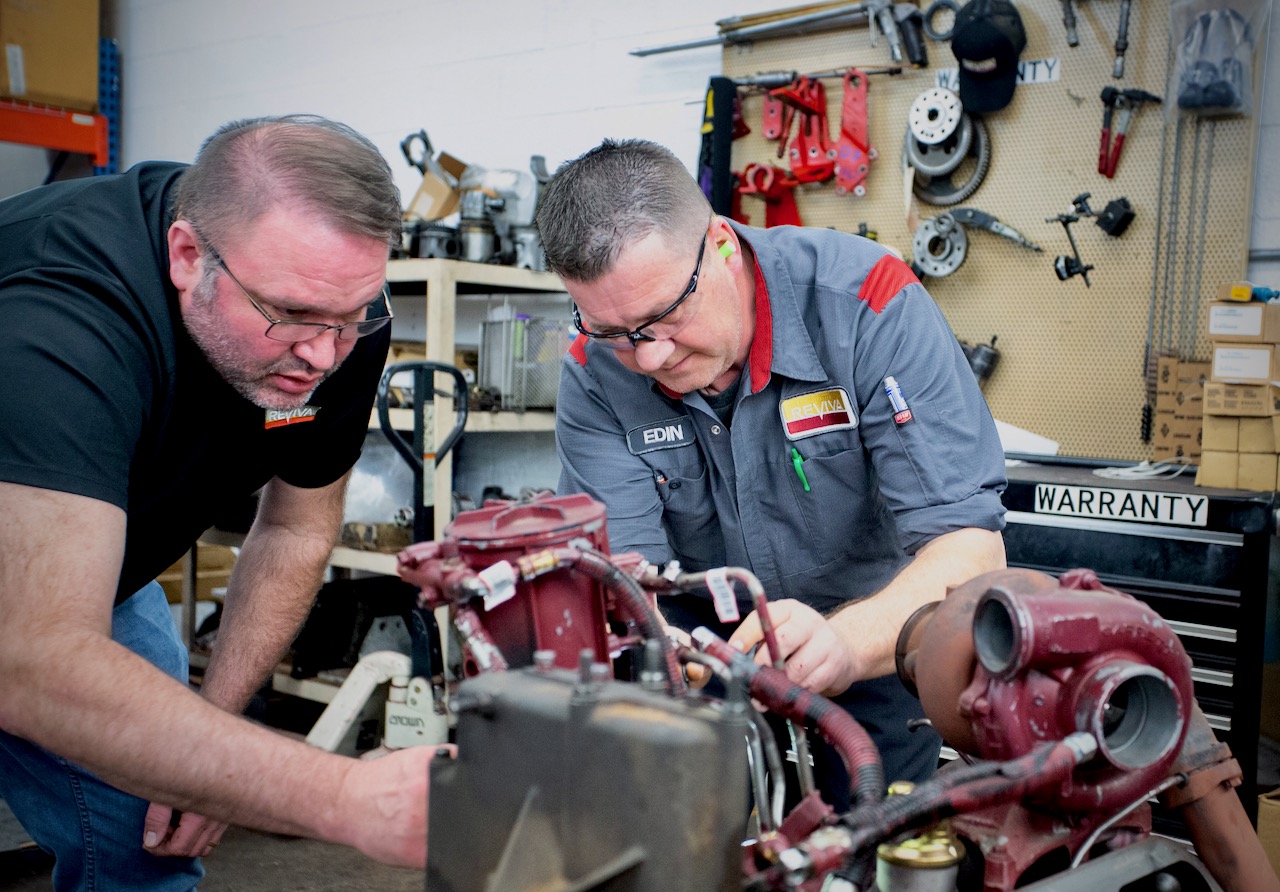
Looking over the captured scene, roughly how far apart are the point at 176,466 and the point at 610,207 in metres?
0.64

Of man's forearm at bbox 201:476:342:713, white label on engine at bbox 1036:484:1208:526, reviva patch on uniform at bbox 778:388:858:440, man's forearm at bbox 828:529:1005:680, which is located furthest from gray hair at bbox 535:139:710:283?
white label on engine at bbox 1036:484:1208:526

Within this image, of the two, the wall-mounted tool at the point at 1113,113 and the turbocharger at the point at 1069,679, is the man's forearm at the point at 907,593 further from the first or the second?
the wall-mounted tool at the point at 1113,113

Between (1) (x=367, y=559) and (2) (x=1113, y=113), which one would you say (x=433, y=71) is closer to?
(1) (x=367, y=559)

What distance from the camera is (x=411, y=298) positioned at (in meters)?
3.99

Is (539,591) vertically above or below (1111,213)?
below

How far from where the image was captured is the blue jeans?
138 cm

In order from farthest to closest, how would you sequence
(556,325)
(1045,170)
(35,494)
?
(556,325), (1045,170), (35,494)

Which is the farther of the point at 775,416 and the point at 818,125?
the point at 818,125

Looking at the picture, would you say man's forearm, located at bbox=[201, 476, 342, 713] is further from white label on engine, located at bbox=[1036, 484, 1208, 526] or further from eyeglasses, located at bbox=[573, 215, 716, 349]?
→ white label on engine, located at bbox=[1036, 484, 1208, 526]

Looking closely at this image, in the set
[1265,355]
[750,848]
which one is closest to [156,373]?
[750,848]

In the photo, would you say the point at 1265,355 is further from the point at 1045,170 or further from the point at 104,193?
the point at 104,193

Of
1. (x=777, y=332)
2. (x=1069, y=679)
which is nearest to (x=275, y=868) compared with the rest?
(x=777, y=332)

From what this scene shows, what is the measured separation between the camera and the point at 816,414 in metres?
1.51

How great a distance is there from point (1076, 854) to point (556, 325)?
2.45 m
